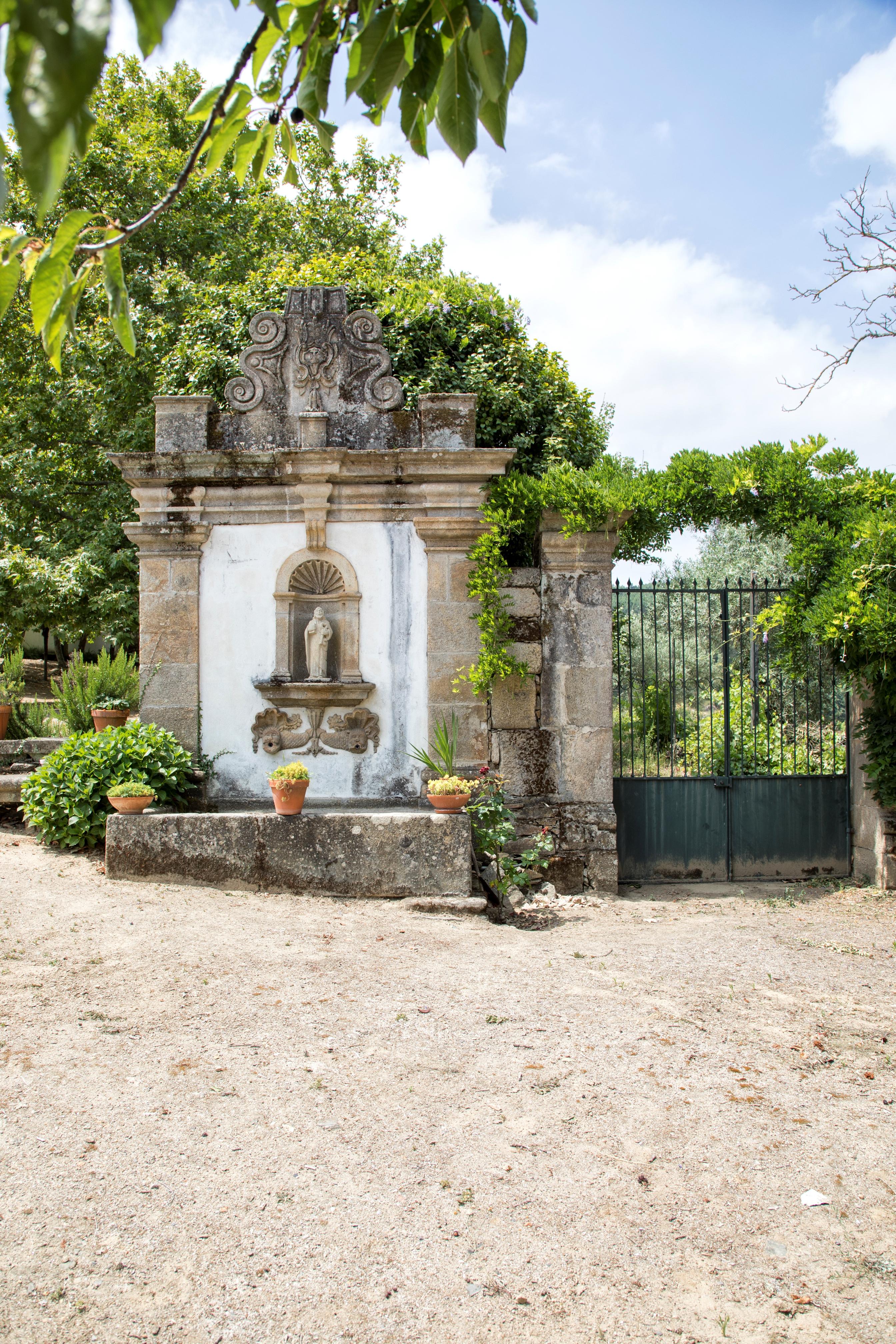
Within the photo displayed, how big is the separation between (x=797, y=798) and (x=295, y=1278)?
613 cm

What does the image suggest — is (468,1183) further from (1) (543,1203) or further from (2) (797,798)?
(2) (797,798)

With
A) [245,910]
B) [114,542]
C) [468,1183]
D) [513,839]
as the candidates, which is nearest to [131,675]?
[245,910]

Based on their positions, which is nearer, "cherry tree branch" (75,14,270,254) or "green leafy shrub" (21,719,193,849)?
"cherry tree branch" (75,14,270,254)

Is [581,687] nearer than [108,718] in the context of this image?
Yes

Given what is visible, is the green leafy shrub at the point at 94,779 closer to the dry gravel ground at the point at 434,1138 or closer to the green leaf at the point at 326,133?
the dry gravel ground at the point at 434,1138

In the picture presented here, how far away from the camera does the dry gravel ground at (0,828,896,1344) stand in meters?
2.23

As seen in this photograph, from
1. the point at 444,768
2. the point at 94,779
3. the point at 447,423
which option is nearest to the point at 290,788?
the point at 444,768

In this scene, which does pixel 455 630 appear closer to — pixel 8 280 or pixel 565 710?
pixel 565 710

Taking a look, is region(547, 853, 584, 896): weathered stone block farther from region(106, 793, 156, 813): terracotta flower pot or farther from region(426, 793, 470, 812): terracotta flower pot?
region(106, 793, 156, 813): terracotta flower pot

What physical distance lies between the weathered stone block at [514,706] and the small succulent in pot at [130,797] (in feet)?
8.62

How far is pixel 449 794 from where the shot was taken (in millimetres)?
6051

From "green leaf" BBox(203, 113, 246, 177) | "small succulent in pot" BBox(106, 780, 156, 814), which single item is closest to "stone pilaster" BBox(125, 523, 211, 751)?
"small succulent in pot" BBox(106, 780, 156, 814)

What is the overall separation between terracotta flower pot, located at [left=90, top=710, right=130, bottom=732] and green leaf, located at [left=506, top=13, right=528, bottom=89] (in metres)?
6.87

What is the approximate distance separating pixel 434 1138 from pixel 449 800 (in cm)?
314
